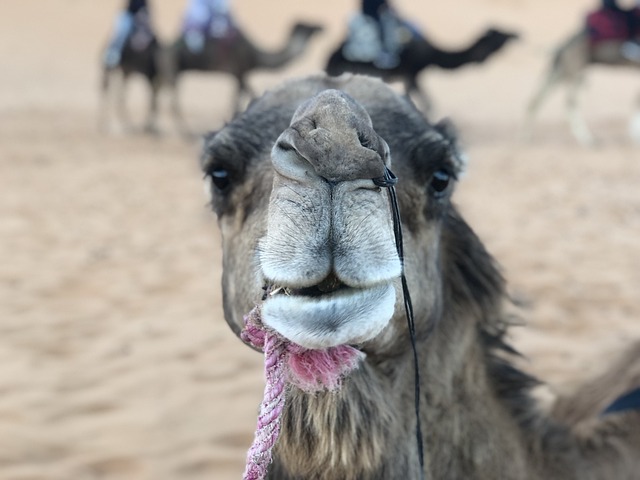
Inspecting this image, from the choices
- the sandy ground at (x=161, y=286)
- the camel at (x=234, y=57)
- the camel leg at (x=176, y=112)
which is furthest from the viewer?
the camel at (x=234, y=57)

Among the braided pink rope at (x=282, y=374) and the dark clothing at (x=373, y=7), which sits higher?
the dark clothing at (x=373, y=7)

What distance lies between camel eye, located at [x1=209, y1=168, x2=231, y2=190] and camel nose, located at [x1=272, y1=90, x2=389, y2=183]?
47cm

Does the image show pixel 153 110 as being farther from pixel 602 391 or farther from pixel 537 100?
pixel 602 391

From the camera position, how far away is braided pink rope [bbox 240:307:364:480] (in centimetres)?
142

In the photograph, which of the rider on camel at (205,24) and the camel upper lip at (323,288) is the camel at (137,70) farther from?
the camel upper lip at (323,288)

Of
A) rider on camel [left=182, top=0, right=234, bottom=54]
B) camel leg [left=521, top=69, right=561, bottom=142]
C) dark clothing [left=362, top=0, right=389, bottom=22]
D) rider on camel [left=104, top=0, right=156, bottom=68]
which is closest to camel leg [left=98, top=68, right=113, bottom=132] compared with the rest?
rider on camel [left=104, top=0, right=156, bottom=68]

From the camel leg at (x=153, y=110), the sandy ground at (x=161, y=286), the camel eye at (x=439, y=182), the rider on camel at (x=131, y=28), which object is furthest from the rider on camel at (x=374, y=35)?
the camel eye at (x=439, y=182)

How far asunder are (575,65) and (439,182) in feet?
39.8

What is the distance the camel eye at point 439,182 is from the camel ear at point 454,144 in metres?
0.04

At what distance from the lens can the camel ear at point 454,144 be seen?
6.24 ft

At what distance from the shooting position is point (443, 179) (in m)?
1.84

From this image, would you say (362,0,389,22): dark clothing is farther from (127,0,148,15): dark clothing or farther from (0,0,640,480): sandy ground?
(127,0,148,15): dark clothing

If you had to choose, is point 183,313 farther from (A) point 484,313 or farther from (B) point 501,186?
(B) point 501,186

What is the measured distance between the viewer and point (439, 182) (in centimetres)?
184
